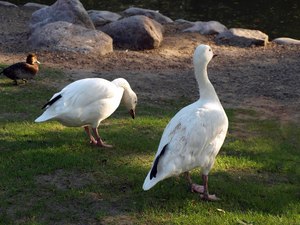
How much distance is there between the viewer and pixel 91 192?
5.56m

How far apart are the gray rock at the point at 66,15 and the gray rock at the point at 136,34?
71 centimetres

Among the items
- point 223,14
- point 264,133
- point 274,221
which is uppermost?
point 274,221

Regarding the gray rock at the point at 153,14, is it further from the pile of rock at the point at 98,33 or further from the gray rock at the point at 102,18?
the pile of rock at the point at 98,33

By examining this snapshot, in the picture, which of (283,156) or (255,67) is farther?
(255,67)

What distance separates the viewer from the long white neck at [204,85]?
5776 millimetres

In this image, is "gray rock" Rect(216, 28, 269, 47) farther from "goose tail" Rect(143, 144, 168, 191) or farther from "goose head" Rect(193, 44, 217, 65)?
"goose tail" Rect(143, 144, 168, 191)

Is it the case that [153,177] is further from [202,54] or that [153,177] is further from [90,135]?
[90,135]

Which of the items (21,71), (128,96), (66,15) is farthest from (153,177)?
(66,15)

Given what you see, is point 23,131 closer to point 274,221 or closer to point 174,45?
point 274,221

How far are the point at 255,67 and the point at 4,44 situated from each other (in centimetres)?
527

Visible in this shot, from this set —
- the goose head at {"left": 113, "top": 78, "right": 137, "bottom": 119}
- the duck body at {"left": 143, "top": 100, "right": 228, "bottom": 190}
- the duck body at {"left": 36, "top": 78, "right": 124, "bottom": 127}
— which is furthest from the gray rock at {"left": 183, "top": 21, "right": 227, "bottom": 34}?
the duck body at {"left": 143, "top": 100, "right": 228, "bottom": 190}

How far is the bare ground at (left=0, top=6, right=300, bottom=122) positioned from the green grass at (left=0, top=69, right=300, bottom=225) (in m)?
1.20

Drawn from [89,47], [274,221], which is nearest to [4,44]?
[89,47]

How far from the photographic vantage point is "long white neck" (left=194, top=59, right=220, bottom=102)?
578 cm
